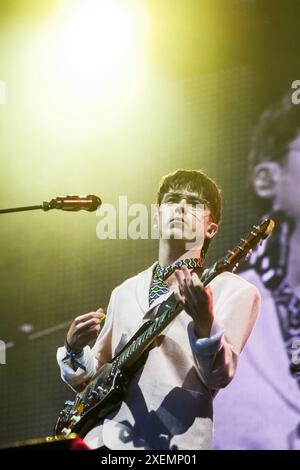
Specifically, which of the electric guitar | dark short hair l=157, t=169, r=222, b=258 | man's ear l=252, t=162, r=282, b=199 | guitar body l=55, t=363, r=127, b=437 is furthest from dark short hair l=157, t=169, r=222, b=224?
guitar body l=55, t=363, r=127, b=437

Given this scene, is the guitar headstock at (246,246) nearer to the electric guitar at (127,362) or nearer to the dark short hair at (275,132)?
the electric guitar at (127,362)

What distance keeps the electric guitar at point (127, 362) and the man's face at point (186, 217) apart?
234 millimetres

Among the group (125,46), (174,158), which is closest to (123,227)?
(174,158)

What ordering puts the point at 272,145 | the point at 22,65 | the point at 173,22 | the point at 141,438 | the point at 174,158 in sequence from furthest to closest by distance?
the point at 22,65 → the point at 173,22 → the point at 174,158 → the point at 272,145 → the point at 141,438

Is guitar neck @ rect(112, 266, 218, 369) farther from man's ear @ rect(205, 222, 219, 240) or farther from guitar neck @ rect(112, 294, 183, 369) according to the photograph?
man's ear @ rect(205, 222, 219, 240)

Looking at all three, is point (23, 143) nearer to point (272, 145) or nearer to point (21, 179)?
point (21, 179)

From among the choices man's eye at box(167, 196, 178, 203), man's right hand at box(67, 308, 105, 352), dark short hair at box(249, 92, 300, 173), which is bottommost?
man's right hand at box(67, 308, 105, 352)

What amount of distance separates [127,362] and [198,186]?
84cm

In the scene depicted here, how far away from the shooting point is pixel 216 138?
11.2ft

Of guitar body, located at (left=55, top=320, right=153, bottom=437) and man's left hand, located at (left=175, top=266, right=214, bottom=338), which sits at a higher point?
man's left hand, located at (left=175, top=266, right=214, bottom=338)

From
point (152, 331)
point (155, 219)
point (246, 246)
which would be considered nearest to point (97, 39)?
point (155, 219)

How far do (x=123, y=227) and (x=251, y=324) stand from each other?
87 cm

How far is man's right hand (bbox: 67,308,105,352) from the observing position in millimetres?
3141

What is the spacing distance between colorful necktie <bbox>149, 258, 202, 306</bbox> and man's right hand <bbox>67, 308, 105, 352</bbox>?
0.96 feet
